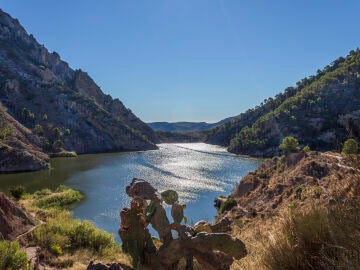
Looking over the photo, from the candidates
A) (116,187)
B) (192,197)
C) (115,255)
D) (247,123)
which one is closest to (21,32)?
(247,123)

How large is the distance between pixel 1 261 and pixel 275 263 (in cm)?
725

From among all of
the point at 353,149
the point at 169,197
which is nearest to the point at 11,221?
the point at 169,197

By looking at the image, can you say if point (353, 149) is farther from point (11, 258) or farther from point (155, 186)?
point (155, 186)

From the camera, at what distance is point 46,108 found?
133125 mm

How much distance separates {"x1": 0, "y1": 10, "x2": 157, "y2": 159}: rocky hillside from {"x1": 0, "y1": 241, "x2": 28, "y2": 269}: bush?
104 meters

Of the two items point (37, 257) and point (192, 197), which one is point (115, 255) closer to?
point (37, 257)

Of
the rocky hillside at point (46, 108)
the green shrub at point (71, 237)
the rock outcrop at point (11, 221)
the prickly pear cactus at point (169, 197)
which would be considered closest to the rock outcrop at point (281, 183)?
the green shrub at point (71, 237)

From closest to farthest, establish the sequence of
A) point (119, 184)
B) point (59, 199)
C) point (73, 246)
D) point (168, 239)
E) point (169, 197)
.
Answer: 1. point (168, 239)
2. point (169, 197)
3. point (73, 246)
4. point (59, 199)
5. point (119, 184)

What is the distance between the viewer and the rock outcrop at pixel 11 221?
1267 cm

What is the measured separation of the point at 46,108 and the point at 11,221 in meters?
130

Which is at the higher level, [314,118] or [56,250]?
[314,118]

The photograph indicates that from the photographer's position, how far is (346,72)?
134m

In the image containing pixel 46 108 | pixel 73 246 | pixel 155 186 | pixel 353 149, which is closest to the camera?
pixel 353 149

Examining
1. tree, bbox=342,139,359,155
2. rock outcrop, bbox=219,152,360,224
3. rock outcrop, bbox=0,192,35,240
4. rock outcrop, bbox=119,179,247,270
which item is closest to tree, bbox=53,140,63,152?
rock outcrop, bbox=219,152,360,224
